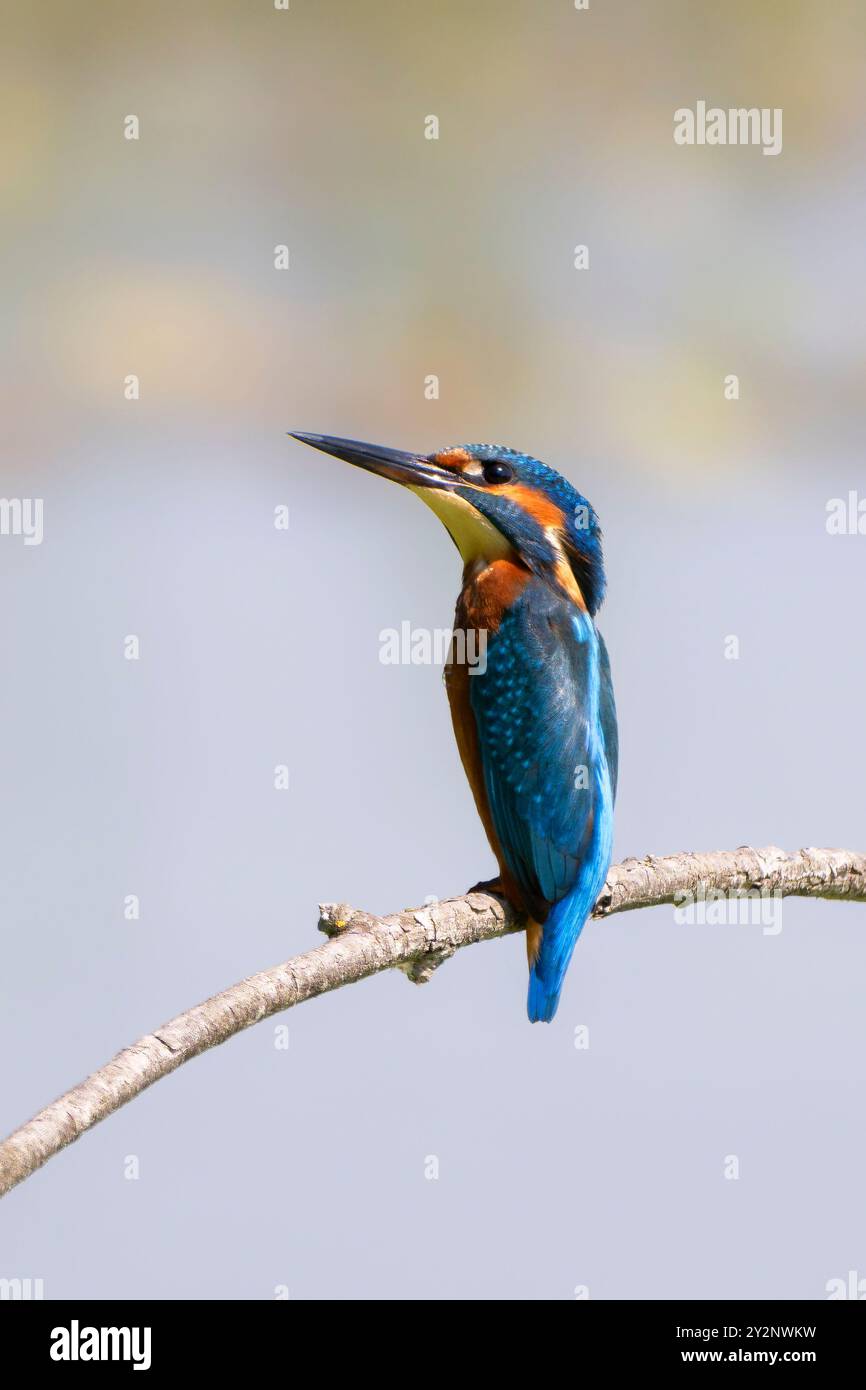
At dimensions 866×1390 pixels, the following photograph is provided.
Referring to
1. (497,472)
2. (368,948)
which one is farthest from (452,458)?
(368,948)

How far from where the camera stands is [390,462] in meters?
2.33

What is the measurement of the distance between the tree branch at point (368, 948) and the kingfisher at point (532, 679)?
0.07m

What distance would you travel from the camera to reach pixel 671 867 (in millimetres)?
2145

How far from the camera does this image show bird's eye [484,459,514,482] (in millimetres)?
2365

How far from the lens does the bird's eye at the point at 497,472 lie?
2365 mm

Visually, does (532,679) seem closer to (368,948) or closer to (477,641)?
(477,641)

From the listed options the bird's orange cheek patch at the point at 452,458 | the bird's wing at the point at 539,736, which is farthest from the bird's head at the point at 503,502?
the bird's wing at the point at 539,736

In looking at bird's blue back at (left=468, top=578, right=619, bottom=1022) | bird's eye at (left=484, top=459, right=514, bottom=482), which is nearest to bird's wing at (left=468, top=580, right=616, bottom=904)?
bird's blue back at (left=468, top=578, right=619, bottom=1022)

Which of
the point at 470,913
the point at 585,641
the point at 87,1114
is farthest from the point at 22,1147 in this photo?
the point at 585,641

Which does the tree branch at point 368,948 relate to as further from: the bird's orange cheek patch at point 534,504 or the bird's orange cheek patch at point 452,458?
the bird's orange cheek patch at point 452,458

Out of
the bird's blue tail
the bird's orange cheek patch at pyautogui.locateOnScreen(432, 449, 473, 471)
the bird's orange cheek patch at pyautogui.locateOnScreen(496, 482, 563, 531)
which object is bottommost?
the bird's blue tail

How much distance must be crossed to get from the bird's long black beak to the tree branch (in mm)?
684

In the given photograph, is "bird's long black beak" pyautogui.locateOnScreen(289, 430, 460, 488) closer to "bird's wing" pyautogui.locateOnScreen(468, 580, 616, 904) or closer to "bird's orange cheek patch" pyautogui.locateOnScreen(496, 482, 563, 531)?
"bird's orange cheek patch" pyautogui.locateOnScreen(496, 482, 563, 531)

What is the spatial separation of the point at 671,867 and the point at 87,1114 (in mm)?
1138
